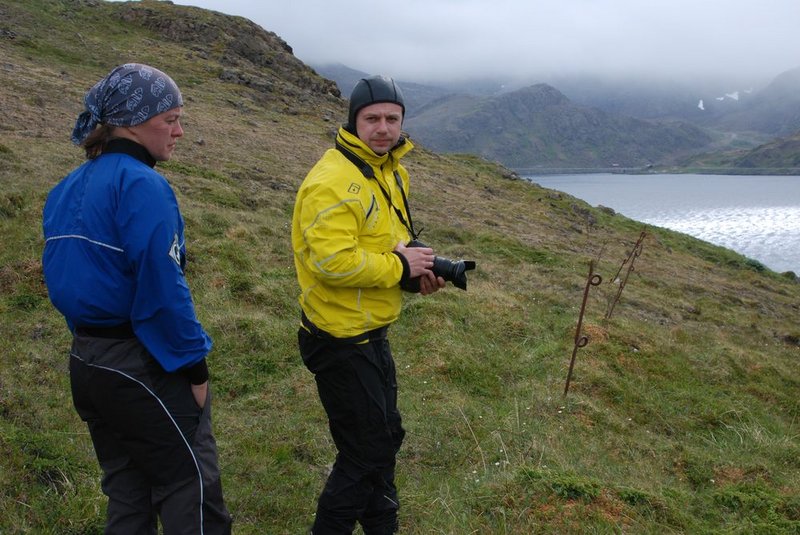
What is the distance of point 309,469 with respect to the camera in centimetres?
465

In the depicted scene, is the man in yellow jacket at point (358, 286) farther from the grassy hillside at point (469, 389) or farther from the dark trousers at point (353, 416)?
the grassy hillside at point (469, 389)

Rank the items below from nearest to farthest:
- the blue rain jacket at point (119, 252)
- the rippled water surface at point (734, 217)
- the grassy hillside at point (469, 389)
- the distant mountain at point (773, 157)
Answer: the blue rain jacket at point (119, 252) → the grassy hillside at point (469, 389) → the rippled water surface at point (734, 217) → the distant mountain at point (773, 157)

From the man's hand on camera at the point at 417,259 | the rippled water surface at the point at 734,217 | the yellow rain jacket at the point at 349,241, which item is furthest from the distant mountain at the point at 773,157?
the yellow rain jacket at the point at 349,241

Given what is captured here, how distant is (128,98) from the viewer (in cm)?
245

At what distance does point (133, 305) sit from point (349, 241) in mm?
1060

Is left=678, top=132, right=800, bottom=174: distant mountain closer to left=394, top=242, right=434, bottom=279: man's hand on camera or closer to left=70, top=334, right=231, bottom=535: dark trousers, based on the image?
left=394, top=242, right=434, bottom=279: man's hand on camera

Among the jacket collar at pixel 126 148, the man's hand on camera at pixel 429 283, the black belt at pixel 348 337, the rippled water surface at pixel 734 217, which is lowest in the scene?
the rippled water surface at pixel 734 217

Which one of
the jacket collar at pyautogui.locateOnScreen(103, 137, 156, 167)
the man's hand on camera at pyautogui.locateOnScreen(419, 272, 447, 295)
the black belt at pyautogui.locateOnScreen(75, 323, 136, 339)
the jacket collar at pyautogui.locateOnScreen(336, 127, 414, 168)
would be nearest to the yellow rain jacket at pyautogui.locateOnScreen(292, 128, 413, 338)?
the jacket collar at pyautogui.locateOnScreen(336, 127, 414, 168)

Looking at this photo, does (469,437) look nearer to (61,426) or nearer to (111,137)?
(61,426)

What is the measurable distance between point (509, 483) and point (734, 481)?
261cm

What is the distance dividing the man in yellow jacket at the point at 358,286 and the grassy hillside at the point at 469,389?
909 mm

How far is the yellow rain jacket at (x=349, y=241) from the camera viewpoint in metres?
2.86

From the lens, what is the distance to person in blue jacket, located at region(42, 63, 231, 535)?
2.32 m

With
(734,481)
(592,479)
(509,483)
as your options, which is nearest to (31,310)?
(509,483)
